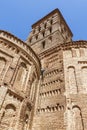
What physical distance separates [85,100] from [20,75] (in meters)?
5.00

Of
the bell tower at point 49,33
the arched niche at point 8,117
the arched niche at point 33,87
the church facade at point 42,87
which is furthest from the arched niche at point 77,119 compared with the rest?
the bell tower at point 49,33

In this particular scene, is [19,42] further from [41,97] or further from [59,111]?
[59,111]

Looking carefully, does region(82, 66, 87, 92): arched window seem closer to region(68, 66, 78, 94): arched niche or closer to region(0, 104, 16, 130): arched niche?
region(68, 66, 78, 94): arched niche

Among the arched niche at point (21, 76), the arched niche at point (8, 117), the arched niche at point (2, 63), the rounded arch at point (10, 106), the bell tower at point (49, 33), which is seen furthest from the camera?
the bell tower at point (49, 33)

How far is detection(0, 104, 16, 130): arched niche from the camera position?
8.25 m

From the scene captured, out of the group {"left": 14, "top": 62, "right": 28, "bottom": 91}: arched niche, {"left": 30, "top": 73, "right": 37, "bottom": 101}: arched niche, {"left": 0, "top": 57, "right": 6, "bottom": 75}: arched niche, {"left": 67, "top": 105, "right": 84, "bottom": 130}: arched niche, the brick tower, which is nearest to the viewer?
{"left": 67, "top": 105, "right": 84, "bottom": 130}: arched niche

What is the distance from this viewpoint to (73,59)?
13.4m

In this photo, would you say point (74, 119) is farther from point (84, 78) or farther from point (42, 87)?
point (42, 87)

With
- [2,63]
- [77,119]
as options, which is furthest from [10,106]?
[77,119]

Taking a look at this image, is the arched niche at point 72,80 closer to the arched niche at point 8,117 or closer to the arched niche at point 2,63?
the arched niche at point 8,117

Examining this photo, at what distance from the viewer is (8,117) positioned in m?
8.72

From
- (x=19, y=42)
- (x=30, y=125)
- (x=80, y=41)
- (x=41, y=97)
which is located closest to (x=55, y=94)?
(x=41, y=97)

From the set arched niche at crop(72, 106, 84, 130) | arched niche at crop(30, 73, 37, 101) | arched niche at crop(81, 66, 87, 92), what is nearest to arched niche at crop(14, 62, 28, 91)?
arched niche at crop(30, 73, 37, 101)

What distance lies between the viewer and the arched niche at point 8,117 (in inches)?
325
